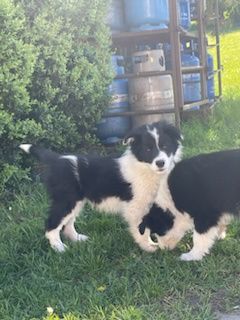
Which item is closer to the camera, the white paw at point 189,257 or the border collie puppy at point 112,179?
the white paw at point 189,257

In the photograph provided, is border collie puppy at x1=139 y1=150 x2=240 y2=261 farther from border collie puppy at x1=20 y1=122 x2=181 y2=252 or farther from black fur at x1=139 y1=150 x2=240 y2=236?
border collie puppy at x1=20 y1=122 x2=181 y2=252

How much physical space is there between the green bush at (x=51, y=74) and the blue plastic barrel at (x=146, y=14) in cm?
89

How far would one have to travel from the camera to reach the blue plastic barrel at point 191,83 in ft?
30.5

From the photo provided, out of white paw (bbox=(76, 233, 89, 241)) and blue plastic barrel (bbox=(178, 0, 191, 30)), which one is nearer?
white paw (bbox=(76, 233, 89, 241))

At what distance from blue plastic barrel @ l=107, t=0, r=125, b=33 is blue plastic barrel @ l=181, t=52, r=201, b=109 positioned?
Answer: 1.83 m

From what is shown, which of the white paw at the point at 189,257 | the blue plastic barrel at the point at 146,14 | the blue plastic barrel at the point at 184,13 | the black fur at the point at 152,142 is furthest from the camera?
the blue plastic barrel at the point at 184,13

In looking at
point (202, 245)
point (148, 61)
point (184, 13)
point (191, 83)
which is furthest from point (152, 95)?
point (202, 245)

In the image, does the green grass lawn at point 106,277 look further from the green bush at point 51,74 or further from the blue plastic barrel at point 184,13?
the blue plastic barrel at point 184,13

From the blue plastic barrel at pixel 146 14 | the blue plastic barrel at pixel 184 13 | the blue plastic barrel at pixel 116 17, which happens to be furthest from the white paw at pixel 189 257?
the blue plastic barrel at pixel 184 13

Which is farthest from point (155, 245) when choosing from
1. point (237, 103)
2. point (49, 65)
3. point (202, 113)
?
point (237, 103)

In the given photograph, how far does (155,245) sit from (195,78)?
572 centimetres

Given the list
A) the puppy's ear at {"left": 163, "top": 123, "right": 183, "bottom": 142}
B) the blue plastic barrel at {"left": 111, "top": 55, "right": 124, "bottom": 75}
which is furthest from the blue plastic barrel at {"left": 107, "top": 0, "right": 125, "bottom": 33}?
the puppy's ear at {"left": 163, "top": 123, "right": 183, "bottom": 142}

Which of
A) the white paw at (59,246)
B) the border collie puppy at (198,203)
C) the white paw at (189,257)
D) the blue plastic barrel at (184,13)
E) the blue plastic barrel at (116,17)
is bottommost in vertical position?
the white paw at (59,246)

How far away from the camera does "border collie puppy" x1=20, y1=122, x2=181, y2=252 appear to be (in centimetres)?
449
